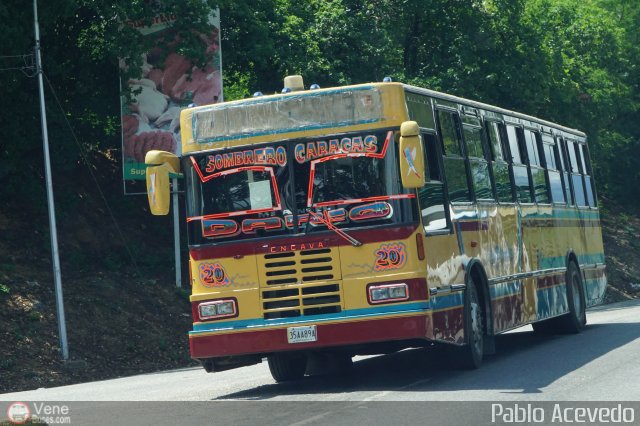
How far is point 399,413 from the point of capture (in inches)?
436

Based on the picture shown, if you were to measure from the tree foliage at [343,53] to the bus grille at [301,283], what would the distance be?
14466 mm

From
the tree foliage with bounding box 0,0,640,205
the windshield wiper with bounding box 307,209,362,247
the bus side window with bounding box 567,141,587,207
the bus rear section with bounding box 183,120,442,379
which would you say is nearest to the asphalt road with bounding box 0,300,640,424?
the bus rear section with bounding box 183,120,442,379

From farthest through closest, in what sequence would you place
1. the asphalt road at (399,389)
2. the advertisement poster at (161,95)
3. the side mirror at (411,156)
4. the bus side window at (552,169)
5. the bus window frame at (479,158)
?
the advertisement poster at (161,95) < the bus side window at (552,169) < the bus window frame at (479,158) < the side mirror at (411,156) < the asphalt road at (399,389)

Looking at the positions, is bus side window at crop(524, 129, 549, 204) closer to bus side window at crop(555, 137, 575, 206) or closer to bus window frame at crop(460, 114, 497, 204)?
bus side window at crop(555, 137, 575, 206)

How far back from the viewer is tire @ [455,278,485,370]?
1441cm

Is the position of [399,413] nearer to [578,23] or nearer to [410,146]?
[410,146]

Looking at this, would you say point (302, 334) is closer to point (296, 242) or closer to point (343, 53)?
point (296, 242)

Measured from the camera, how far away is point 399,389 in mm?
13141

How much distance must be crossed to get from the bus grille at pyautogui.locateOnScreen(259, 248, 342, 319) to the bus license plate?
0.18 m

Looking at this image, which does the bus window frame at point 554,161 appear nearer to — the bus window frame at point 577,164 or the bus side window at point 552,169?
the bus side window at point 552,169

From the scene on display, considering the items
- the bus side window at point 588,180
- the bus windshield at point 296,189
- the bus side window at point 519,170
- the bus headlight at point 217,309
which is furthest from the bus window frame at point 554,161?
the bus headlight at point 217,309

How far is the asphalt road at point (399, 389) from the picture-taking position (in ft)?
37.2

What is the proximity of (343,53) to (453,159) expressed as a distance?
20325 mm

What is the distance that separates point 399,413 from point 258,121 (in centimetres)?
419
